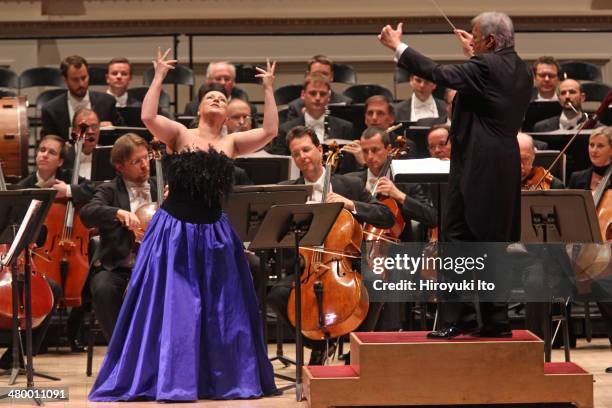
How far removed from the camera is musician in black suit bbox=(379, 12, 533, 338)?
4.00 metres

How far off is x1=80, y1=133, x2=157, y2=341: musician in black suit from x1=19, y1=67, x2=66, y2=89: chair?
10.0 feet

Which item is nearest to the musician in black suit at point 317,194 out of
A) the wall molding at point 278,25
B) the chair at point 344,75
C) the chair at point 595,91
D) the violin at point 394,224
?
the violin at point 394,224

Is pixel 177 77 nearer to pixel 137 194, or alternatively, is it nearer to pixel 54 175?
pixel 54 175

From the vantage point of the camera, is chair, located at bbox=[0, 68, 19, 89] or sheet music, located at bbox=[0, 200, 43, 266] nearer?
sheet music, located at bbox=[0, 200, 43, 266]

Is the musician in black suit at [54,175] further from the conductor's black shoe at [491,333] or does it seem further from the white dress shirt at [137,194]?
the conductor's black shoe at [491,333]

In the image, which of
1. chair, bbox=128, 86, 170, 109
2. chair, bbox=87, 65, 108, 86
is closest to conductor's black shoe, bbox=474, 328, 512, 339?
chair, bbox=128, 86, 170, 109

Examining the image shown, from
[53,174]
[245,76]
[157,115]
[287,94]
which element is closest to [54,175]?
[53,174]

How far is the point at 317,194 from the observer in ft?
17.9

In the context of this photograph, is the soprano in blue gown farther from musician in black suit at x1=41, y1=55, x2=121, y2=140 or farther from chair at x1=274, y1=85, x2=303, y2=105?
chair at x1=274, y1=85, x2=303, y2=105

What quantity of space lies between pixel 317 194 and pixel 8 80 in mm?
3697

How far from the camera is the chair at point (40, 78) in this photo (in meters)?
8.40

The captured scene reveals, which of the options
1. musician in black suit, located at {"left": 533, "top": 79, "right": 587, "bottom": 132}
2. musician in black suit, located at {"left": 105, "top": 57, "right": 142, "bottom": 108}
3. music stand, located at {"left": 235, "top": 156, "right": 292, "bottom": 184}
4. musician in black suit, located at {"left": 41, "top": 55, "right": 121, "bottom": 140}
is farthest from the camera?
musician in black suit, located at {"left": 105, "top": 57, "right": 142, "bottom": 108}

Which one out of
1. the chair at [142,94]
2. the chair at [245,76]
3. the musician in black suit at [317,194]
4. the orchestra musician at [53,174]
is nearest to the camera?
the musician in black suit at [317,194]

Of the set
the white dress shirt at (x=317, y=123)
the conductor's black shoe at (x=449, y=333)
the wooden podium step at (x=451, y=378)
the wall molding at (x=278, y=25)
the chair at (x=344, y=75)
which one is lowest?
the wooden podium step at (x=451, y=378)
